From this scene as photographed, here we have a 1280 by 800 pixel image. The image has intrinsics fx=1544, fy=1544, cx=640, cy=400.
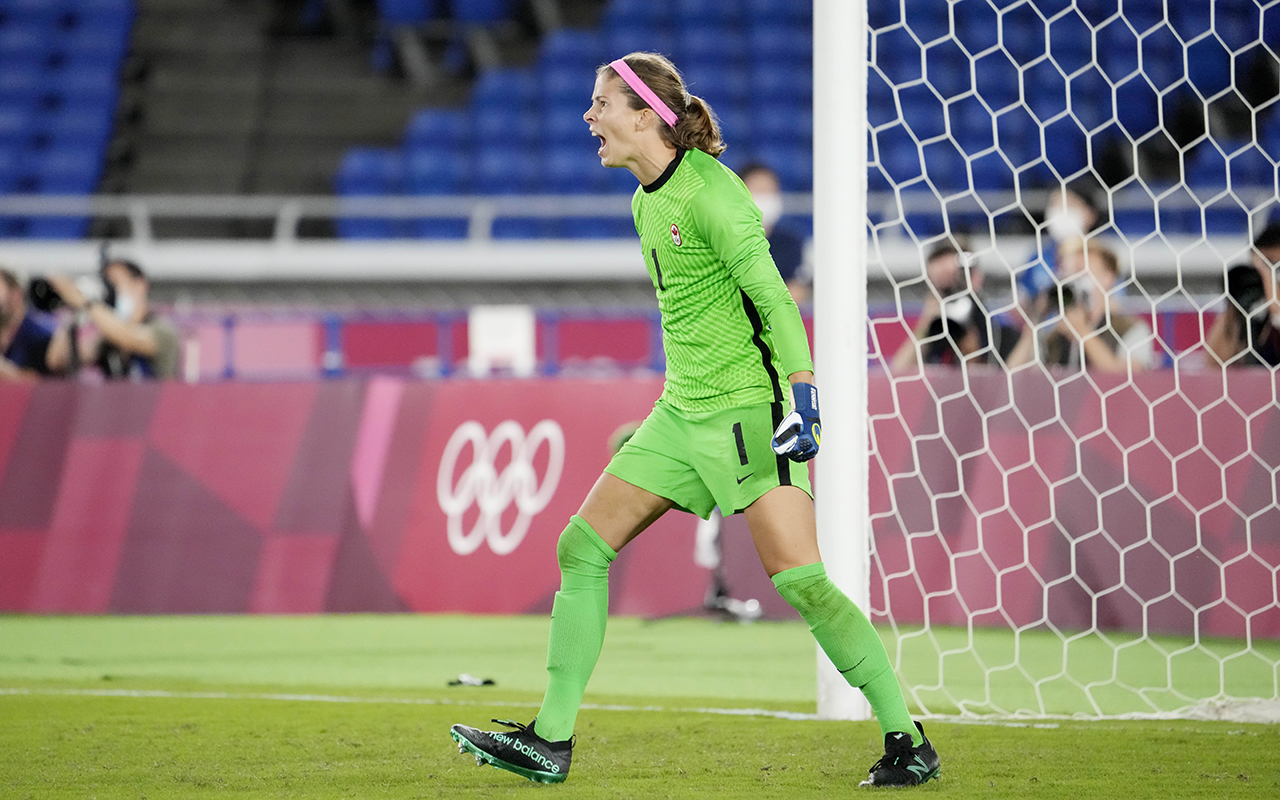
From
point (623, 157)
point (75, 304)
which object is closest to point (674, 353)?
point (623, 157)

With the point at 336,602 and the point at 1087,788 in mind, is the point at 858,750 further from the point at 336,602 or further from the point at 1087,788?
the point at 336,602

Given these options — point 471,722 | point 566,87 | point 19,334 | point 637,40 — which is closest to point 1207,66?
point 637,40

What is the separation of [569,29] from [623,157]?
14.4 meters

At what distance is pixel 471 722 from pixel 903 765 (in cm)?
164

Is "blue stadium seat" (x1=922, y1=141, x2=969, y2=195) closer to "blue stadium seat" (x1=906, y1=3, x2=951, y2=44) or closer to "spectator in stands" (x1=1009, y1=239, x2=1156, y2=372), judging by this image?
"blue stadium seat" (x1=906, y1=3, x2=951, y2=44)

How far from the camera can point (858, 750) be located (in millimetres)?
4492

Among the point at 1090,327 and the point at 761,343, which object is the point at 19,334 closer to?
the point at 1090,327

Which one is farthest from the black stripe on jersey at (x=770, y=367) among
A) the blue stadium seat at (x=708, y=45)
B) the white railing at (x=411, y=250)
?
the blue stadium seat at (x=708, y=45)

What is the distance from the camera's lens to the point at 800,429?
12.1 ft

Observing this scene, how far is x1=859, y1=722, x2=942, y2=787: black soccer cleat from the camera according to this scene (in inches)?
154

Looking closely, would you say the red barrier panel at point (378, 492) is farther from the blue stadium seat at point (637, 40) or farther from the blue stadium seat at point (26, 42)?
the blue stadium seat at point (26, 42)

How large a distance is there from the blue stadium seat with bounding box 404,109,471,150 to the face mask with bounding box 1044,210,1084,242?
10287mm

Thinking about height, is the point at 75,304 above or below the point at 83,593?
above

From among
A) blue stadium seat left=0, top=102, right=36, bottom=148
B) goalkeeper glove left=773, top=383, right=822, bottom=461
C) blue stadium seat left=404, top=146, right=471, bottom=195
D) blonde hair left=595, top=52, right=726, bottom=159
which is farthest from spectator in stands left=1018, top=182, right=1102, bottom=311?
blue stadium seat left=0, top=102, right=36, bottom=148
